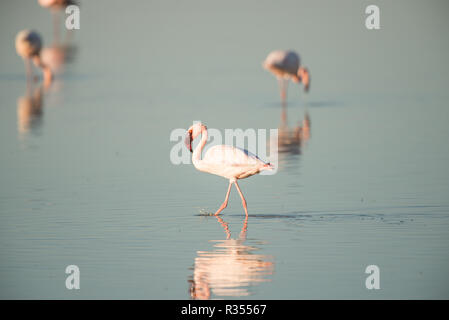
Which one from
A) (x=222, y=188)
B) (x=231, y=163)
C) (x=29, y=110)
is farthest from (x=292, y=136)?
(x=29, y=110)


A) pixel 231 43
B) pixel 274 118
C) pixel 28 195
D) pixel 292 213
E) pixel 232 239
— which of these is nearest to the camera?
pixel 232 239

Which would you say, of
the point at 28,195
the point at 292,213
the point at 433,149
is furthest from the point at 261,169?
the point at 433,149

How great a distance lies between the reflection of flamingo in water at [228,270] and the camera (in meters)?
8.20

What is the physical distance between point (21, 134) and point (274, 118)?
5.30 m

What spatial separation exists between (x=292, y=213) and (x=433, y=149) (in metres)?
5.82

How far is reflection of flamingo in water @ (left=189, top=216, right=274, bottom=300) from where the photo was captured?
8203mm

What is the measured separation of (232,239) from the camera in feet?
33.3

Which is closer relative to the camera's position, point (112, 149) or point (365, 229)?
point (365, 229)

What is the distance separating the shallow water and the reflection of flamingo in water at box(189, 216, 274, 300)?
0.03 metres

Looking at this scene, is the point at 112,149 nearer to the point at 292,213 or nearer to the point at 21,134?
the point at 21,134

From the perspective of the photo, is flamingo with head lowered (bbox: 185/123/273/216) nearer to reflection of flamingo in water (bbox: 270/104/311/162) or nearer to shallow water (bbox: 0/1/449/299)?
shallow water (bbox: 0/1/449/299)
